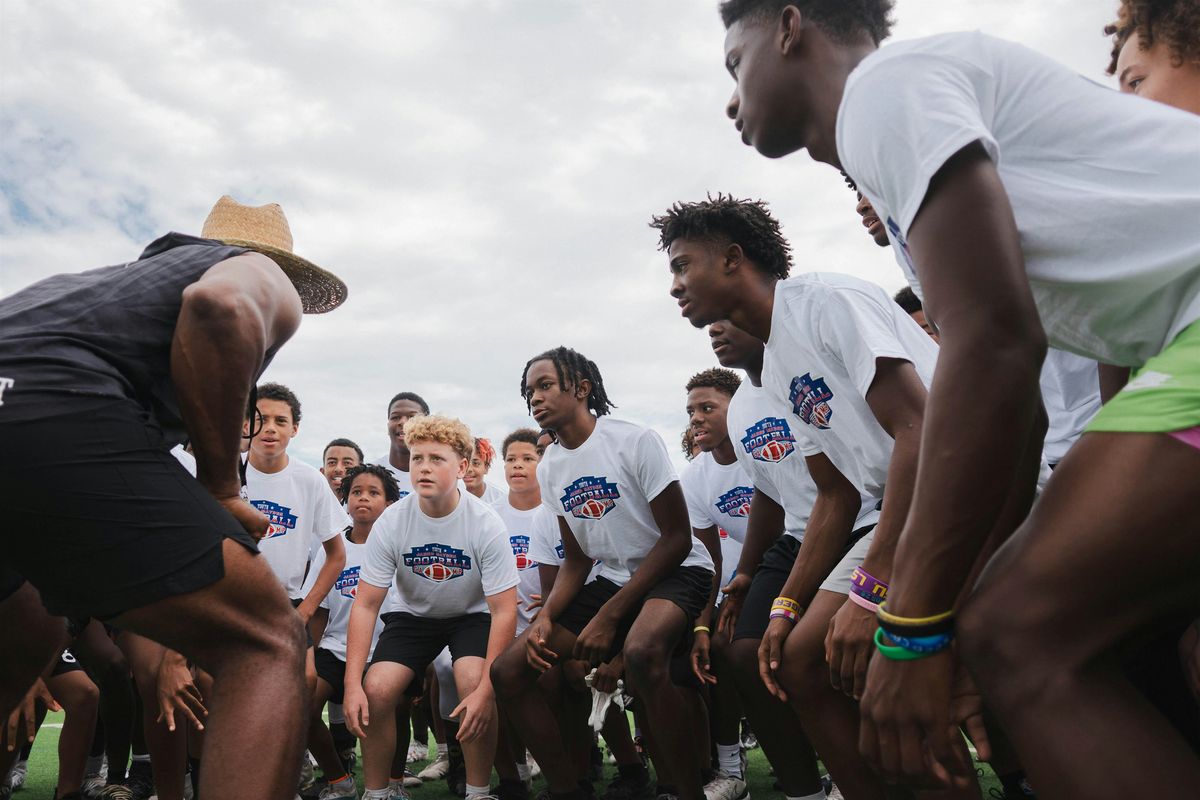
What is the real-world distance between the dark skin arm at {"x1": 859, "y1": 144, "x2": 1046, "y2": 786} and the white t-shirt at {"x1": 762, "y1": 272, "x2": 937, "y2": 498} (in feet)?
4.58

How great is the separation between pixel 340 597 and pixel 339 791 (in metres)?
1.54

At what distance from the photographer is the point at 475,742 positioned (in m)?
4.75

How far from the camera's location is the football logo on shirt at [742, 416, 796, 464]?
4.37 m

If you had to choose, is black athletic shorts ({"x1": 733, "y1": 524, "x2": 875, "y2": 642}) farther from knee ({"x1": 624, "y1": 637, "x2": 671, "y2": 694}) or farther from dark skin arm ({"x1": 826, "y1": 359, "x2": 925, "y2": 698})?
dark skin arm ({"x1": 826, "y1": 359, "x2": 925, "y2": 698})

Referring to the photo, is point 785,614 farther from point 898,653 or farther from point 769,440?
point 898,653

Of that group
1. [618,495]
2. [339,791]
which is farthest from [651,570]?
[339,791]

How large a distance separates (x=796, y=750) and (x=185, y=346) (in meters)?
2.93

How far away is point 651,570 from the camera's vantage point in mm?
4691

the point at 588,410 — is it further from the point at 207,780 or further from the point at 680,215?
the point at 207,780

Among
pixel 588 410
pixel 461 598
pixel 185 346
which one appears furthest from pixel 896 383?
pixel 461 598

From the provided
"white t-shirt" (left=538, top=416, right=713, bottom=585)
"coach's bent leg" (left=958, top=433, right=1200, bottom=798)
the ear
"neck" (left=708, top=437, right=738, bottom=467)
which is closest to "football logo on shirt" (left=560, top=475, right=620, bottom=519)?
"white t-shirt" (left=538, top=416, right=713, bottom=585)

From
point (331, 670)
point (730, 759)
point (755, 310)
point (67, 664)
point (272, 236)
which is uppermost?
point (272, 236)

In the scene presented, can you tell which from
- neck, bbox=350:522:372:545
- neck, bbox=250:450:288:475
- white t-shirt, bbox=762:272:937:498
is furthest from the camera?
neck, bbox=350:522:372:545

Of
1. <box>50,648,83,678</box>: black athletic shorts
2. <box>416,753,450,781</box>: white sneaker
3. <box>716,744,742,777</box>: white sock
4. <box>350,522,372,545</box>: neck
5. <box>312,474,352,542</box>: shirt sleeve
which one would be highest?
<box>312,474,352,542</box>: shirt sleeve
